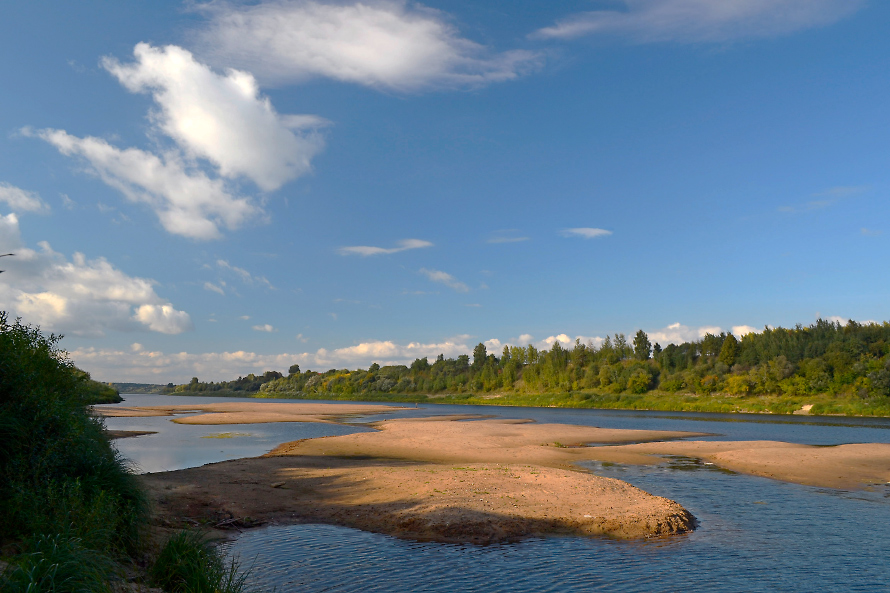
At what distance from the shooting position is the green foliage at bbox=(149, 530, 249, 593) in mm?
11359

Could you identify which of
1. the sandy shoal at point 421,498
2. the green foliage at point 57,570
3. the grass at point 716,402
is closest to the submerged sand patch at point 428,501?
the sandy shoal at point 421,498

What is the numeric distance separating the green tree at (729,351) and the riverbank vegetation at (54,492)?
168 meters

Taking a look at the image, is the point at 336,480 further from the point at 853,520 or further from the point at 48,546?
the point at 853,520

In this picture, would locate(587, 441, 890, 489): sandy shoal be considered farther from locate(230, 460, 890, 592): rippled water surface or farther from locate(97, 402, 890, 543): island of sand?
locate(230, 460, 890, 592): rippled water surface

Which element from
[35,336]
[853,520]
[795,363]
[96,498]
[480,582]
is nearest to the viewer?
[96,498]

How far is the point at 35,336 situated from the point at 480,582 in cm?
1527

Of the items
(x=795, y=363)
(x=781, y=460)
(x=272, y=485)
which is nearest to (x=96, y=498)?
(x=272, y=485)

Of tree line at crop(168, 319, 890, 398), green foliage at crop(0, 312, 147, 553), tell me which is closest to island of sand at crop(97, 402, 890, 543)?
green foliage at crop(0, 312, 147, 553)

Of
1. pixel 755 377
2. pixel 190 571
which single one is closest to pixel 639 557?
pixel 190 571

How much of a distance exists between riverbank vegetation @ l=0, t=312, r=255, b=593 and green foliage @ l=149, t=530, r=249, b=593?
1.09 ft

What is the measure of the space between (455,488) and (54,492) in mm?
16467

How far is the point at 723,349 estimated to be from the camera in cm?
16200

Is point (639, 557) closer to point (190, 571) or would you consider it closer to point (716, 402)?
point (190, 571)

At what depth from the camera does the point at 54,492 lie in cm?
1260
